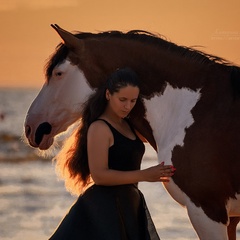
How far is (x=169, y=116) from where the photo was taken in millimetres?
5391

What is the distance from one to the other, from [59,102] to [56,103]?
2 centimetres

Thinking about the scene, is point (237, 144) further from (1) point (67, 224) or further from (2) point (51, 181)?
(2) point (51, 181)

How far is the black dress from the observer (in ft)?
16.2

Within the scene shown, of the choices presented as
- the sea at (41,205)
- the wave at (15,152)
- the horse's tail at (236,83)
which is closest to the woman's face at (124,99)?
the horse's tail at (236,83)

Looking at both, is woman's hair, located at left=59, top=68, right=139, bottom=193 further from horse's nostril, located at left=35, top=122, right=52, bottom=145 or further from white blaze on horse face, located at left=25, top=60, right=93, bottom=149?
horse's nostril, located at left=35, top=122, right=52, bottom=145

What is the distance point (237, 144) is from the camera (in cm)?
507

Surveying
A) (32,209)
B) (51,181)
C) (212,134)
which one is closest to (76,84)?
(212,134)

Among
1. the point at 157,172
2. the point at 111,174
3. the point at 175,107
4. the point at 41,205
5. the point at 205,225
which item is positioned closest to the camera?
the point at 157,172

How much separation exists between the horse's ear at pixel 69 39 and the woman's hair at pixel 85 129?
0.43 metres

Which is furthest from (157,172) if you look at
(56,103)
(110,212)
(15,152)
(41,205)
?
(15,152)

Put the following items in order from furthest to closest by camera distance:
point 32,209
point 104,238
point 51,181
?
point 51,181, point 32,209, point 104,238

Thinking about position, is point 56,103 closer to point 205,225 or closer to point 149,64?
point 149,64

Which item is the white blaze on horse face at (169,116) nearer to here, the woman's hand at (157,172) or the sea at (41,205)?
the woman's hand at (157,172)

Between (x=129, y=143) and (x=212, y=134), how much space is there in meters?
0.51
